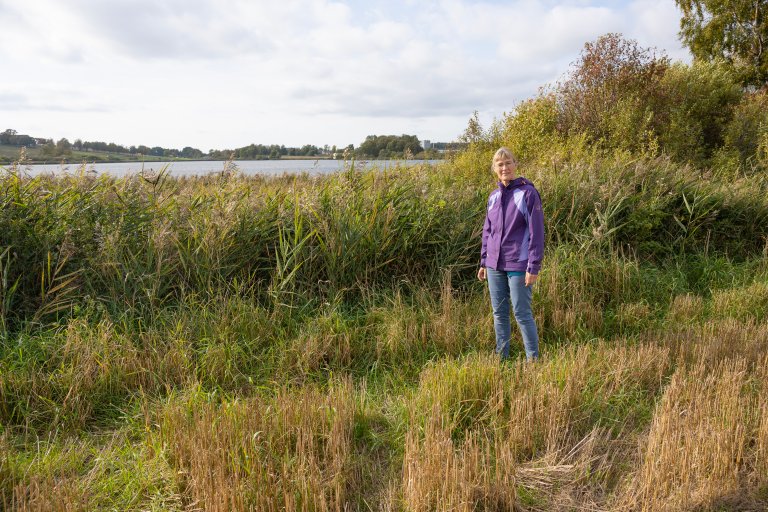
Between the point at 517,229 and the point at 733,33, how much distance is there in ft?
99.7

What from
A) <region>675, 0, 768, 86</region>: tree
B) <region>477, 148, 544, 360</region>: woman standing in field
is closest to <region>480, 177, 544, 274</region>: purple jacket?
<region>477, 148, 544, 360</region>: woman standing in field

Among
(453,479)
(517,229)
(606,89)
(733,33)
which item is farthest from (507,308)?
(733,33)

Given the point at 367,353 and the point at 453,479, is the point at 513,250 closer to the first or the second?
the point at 367,353

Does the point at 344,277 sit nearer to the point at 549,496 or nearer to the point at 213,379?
the point at 213,379

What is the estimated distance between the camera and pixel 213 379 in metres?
4.35

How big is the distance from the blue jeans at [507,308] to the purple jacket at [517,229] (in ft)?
0.37

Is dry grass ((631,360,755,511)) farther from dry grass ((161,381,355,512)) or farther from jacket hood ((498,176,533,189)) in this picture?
jacket hood ((498,176,533,189))

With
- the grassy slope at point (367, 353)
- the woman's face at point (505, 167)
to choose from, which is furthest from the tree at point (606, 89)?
the woman's face at point (505, 167)

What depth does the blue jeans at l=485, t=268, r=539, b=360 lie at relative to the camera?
14.7ft

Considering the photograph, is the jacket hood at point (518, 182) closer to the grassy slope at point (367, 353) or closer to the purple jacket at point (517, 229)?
the purple jacket at point (517, 229)

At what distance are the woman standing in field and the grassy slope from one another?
1.16ft

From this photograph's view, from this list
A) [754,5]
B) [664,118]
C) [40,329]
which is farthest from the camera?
[754,5]

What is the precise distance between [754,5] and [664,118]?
56.0 feet

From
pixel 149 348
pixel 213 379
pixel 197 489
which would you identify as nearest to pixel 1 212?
pixel 149 348
